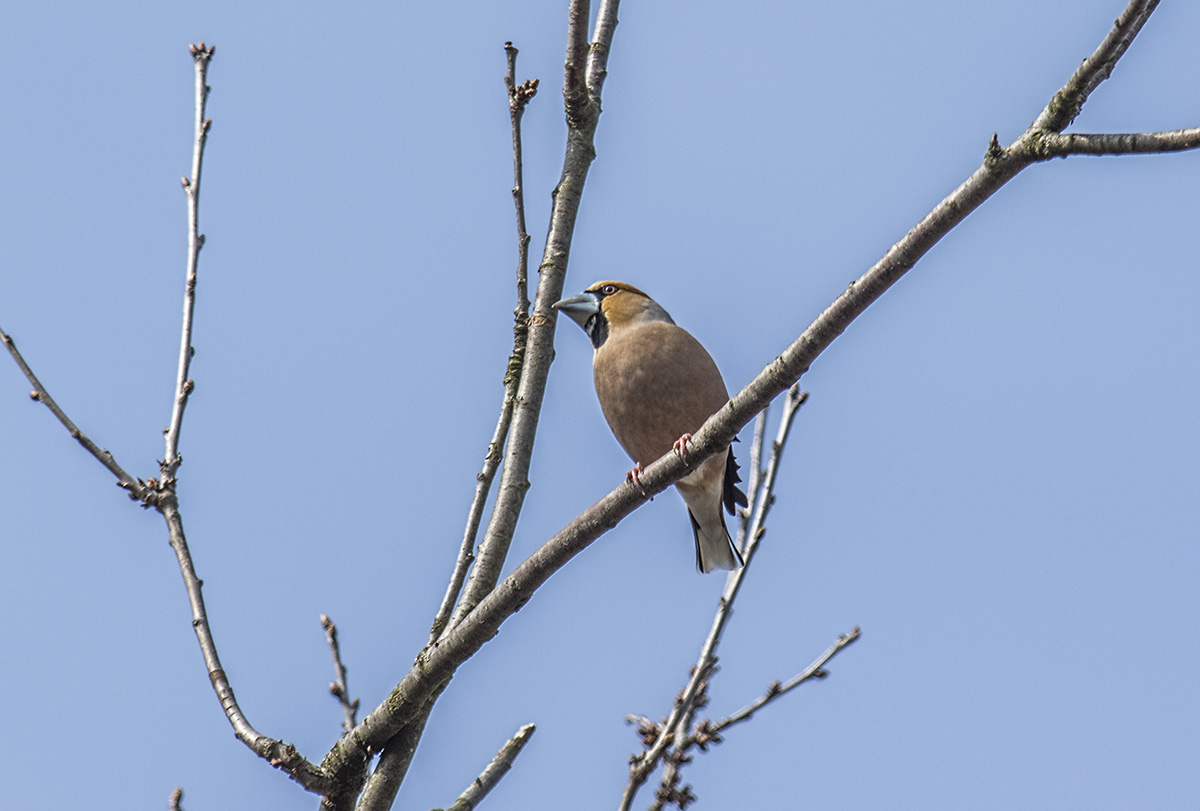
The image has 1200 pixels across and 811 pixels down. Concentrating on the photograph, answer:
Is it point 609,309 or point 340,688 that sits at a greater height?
point 609,309

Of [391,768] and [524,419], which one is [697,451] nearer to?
[524,419]

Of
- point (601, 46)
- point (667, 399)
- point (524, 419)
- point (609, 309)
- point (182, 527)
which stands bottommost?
point (182, 527)

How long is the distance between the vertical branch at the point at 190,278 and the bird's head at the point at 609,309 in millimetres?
3096

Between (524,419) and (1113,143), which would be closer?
(1113,143)

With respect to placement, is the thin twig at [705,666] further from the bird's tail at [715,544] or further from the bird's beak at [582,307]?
Answer: the bird's beak at [582,307]

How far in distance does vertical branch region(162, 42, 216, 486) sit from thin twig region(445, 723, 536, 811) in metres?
1.35

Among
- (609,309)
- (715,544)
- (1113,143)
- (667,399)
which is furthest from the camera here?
(609,309)

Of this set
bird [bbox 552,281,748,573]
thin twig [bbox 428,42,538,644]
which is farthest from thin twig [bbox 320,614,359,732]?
bird [bbox 552,281,748,573]

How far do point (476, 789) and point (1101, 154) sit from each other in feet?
7.98

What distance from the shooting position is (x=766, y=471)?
3848 mm

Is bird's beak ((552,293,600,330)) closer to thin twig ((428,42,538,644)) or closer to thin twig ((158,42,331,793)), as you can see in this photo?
thin twig ((428,42,538,644))

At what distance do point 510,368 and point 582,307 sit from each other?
8.80 feet

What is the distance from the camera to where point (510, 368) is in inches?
179

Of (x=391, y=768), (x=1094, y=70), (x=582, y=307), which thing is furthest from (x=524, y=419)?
(x=582, y=307)
